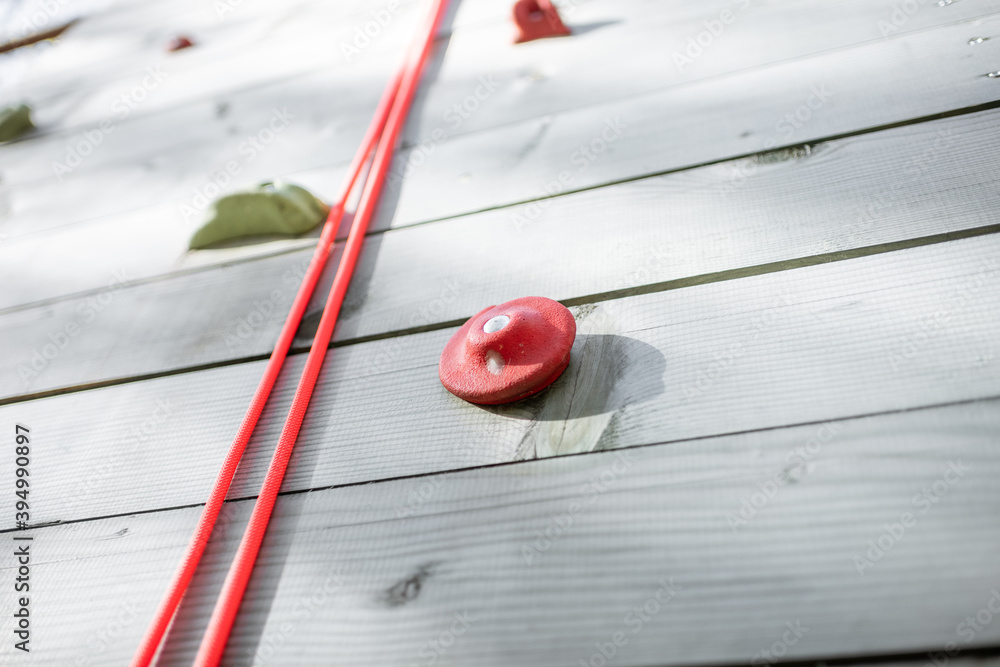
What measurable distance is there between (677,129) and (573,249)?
0.30 meters

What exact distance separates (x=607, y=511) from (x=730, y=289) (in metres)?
0.31

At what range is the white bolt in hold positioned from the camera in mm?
748

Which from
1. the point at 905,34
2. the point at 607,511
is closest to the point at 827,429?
the point at 607,511

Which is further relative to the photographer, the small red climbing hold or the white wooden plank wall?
the small red climbing hold

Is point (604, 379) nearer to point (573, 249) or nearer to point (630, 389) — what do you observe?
point (630, 389)

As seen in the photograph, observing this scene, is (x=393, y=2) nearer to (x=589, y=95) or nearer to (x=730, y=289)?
(x=589, y=95)

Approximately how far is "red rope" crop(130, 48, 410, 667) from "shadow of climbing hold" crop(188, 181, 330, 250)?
4 centimetres

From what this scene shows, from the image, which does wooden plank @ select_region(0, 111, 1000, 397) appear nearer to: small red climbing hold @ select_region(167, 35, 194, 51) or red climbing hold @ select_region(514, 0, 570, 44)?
red climbing hold @ select_region(514, 0, 570, 44)

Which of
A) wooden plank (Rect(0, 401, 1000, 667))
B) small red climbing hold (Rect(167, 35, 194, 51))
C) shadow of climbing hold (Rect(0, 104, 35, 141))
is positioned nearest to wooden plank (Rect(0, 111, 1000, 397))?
wooden plank (Rect(0, 401, 1000, 667))

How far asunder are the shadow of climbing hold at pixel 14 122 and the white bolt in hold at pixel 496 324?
1.75 meters

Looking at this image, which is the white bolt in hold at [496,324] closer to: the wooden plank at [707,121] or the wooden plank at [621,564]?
the wooden plank at [621,564]

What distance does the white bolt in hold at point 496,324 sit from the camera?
0.75 metres

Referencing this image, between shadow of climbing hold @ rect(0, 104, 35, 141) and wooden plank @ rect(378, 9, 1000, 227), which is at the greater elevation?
shadow of climbing hold @ rect(0, 104, 35, 141)

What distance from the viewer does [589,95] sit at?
121 centimetres
